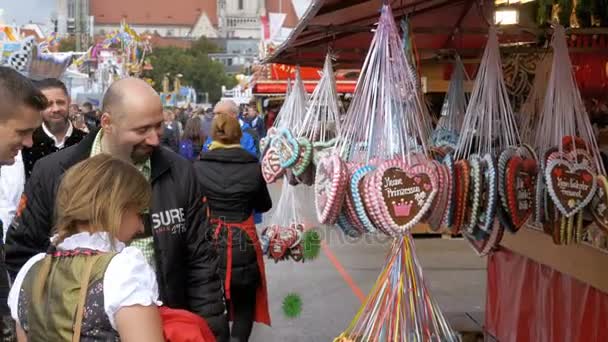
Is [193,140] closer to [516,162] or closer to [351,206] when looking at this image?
[351,206]

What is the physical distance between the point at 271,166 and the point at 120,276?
3012mm

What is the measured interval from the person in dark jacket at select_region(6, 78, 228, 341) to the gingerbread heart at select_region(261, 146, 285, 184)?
1615mm

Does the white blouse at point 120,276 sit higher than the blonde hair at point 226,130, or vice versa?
the blonde hair at point 226,130

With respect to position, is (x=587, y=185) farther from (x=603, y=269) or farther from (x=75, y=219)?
(x=75, y=219)

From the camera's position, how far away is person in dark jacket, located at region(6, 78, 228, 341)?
10.4 feet

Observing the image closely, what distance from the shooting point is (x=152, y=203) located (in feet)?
10.5

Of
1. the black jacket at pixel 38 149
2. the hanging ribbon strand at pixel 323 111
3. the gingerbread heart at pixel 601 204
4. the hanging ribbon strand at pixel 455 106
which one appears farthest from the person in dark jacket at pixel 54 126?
the gingerbread heart at pixel 601 204

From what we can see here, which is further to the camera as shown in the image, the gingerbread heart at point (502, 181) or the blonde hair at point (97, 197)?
the gingerbread heart at point (502, 181)

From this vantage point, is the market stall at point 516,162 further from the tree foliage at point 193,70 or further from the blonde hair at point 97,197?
the tree foliage at point 193,70

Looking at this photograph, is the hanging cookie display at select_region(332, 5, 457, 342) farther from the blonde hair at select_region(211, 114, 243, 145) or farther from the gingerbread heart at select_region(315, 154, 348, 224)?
the blonde hair at select_region(211, 114, 243, 145)

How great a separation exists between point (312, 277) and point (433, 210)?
5.78m

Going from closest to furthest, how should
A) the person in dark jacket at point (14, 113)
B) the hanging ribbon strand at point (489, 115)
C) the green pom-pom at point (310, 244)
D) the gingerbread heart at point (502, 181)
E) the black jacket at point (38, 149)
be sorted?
the person in dark jacket at point (14, 113), the gingerbread heart at point (502, 181), the hanging ribbon strand at point (489, 115), the black jacket at point (38, 149), the green pom-pom at point (310, 244)

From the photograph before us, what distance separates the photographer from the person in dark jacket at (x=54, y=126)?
16.5ft

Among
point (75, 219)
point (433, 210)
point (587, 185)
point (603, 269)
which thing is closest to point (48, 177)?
point (75, 219)
